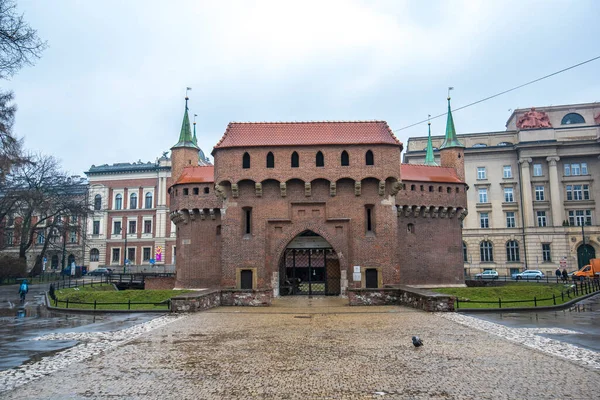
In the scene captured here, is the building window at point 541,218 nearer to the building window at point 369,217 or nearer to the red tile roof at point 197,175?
the building window at point 369,217

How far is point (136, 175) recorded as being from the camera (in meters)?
62.6

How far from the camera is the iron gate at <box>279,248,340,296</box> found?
28906mm

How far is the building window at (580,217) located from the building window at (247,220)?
1633 inches

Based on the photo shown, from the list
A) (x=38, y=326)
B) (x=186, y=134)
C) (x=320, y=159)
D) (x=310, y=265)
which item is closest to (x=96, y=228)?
(x=186, y=134)

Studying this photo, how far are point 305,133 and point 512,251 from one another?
3613 cm

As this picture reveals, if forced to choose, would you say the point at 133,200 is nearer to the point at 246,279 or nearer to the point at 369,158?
the point at 246,279

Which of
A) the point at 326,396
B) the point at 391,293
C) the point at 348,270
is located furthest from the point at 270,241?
the point at 326,396

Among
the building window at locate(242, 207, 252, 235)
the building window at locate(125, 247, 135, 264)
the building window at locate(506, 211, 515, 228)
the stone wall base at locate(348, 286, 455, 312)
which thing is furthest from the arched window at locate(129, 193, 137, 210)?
the stone wall base at locate(348, 286, 455, 312)

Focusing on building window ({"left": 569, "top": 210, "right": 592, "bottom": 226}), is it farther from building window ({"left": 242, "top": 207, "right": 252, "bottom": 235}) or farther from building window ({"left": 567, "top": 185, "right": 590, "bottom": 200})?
building window ({"left": 242, "top": 207, "right": 252, "bottom": 235})

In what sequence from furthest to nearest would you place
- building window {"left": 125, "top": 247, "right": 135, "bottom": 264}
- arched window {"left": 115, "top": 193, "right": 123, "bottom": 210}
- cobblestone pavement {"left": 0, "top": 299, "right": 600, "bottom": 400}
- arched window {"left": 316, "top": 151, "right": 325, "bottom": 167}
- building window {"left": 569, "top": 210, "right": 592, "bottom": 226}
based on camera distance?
arched window {"left": 115, "top": 193, "right": 123, "bottom": 210}
building window {"left": 125, "top": 247, "right": 135, "bottom": 264}
building window {"left": 569, "top": 210, "right": 592, "bottom": 226}
arched window {"left": 316, "top": 151, "right": 325, "bottom": 167}
cobblestone pavement {"left": 0, "top": 299, "right": 600, "bottom": 400}

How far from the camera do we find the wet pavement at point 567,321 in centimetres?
1257

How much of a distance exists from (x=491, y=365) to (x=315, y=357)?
355 cm

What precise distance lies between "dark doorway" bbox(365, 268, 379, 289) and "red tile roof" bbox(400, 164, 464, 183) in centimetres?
898

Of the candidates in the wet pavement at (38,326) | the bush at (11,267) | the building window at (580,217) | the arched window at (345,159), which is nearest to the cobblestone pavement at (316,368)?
the wet pavement at (38,326)
